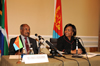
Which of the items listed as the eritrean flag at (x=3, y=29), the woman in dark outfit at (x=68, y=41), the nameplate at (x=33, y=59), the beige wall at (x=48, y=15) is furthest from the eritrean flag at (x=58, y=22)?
the nameplate at (x=33, y=59)

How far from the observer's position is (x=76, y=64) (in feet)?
7.46

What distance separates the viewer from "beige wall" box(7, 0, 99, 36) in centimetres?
466

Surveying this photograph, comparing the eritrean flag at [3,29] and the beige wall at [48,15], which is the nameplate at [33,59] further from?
the beige wall at [48,15]

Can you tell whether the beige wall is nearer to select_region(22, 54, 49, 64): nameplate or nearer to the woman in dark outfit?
the woman in dark outfit

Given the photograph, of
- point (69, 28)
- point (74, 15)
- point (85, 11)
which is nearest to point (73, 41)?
point (69, 28)

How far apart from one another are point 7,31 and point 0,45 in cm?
45

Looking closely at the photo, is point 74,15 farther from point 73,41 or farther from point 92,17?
point 73,41

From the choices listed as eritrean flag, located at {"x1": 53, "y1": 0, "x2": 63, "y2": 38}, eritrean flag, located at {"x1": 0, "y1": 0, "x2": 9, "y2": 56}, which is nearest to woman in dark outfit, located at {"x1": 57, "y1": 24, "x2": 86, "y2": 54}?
eritrean flag, located at {"x1": 53, "y1": 0, "x2": 63, "y2": 38}

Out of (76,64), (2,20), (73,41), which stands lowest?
(76,64)

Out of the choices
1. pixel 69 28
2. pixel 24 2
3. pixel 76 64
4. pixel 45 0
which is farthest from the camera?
pixel 45 0

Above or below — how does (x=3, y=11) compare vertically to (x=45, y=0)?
below

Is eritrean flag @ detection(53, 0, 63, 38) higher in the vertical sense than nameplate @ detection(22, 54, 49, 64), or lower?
higher

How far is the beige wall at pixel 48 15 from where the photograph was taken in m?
4.66

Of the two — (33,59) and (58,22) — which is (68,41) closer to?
(58,22)
